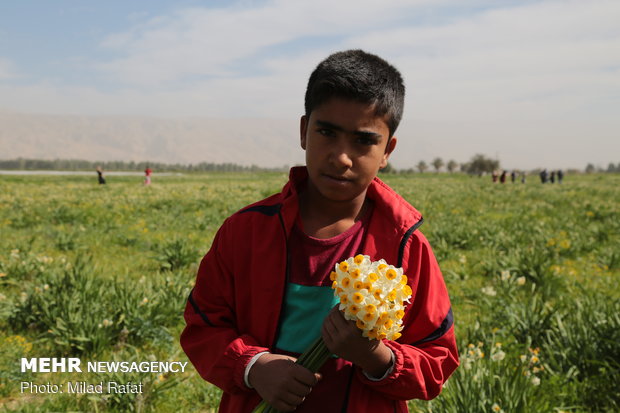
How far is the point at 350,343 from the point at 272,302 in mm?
444

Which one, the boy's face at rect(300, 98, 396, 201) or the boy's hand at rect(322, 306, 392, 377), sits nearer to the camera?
the boy's hand at rect(322, 306, 392, 377)

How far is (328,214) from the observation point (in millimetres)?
1836

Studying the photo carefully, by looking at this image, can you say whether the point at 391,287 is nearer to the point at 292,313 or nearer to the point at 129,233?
the point at 292,313

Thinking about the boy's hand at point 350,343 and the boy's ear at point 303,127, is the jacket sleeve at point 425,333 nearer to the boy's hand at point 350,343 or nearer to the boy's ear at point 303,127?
the boy's hand at point 350,343

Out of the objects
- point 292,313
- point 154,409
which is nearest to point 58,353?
point 154,409

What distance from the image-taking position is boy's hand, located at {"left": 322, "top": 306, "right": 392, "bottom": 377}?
1.33 metres

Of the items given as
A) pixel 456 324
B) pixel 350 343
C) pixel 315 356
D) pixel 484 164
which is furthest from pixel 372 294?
pixel 484 164

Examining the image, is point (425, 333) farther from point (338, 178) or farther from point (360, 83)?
point (360, 83)

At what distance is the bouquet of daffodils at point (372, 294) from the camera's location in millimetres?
1230

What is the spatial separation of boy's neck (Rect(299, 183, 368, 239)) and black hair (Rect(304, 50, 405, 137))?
0.34 metres

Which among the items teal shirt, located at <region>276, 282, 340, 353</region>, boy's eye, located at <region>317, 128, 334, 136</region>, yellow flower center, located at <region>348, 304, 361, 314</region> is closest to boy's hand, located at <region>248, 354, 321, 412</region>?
teal shirt, located at <region>276, 282, 340, 353</region>

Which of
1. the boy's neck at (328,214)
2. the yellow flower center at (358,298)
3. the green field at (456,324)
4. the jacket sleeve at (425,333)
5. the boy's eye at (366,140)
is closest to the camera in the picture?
the yellow flower center at (358,298)

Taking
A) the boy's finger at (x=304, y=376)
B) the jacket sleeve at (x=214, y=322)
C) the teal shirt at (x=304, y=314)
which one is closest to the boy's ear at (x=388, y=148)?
the teal shirt at (x=304, y=314)

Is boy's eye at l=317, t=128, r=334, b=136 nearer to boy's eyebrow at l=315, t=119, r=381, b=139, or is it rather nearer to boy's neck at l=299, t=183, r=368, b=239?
boy's eyebrow at l=315, t=119, r=381, b=139
